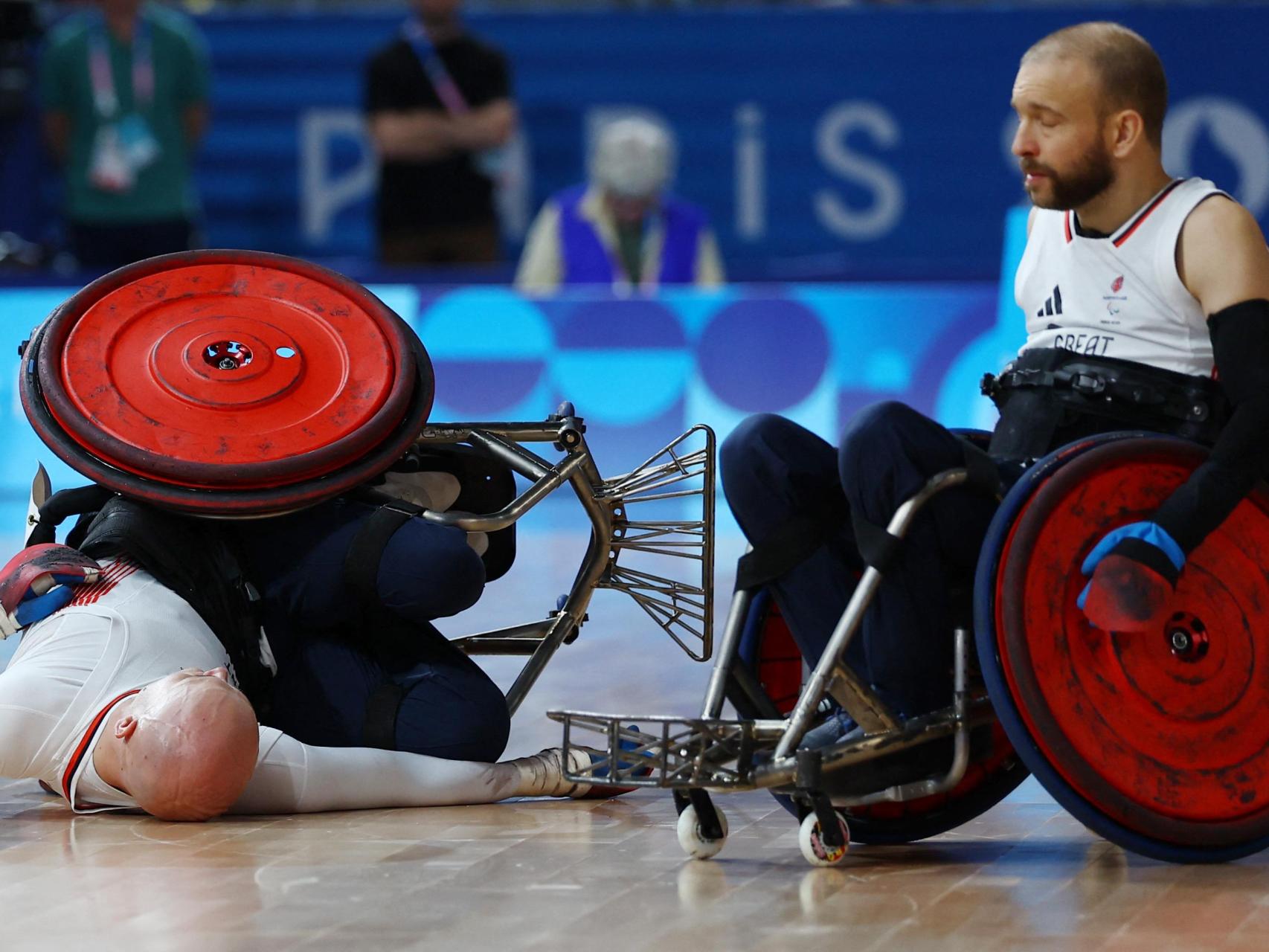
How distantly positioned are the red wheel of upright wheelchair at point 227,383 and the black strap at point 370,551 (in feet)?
0.46

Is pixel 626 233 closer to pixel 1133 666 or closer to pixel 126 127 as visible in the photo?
pixel 126 127

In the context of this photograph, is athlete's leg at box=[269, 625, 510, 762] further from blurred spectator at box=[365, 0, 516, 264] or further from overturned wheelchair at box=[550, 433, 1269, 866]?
blurred spectator at box=[365, 0, 516, 264]

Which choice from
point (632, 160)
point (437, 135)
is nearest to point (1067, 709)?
point (632, 160)

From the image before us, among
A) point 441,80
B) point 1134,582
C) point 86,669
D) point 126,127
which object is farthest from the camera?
point 126,127

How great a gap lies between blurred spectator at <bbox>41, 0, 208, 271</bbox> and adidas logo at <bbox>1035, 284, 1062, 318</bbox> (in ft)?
21.8

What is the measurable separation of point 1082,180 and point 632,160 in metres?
5.54

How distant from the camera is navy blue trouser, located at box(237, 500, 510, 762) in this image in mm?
3760

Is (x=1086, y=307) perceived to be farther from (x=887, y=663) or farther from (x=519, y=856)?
(x=519, y=856)

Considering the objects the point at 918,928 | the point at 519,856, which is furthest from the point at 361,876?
the point at 918,928

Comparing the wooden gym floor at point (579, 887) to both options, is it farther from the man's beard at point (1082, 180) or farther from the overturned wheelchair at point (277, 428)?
the man's beard at point (1082, 180)

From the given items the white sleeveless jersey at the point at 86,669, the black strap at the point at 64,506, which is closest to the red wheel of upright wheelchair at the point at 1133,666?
the white sleeveless jersey at the point at 86,669

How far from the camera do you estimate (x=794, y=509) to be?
339cm

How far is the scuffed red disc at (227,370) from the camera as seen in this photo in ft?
12.0

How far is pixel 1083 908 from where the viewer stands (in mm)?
2953
